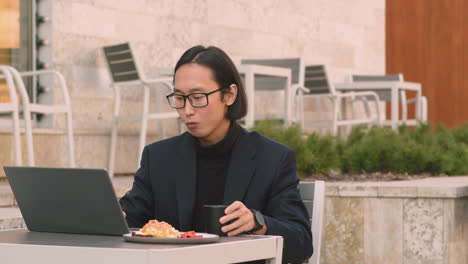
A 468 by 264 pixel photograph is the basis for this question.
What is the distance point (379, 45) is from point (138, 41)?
461cm

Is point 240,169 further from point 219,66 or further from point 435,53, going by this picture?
point 435,53

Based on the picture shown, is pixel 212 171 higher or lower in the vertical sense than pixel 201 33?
lower

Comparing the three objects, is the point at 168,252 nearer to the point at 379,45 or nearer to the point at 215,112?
the point at 215,112

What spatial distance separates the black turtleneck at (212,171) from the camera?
2.73 metres

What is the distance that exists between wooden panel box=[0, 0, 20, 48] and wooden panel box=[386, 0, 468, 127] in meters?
8.75

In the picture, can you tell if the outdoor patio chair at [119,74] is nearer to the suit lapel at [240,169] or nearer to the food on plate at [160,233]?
the suit lapel at [240,169]

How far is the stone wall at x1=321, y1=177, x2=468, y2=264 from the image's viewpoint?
498cm

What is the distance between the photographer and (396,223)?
510 cm

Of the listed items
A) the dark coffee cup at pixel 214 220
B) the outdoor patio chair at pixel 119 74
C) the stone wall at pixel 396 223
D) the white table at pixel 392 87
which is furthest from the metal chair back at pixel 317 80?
the dark coffee cup at pixel 214 220

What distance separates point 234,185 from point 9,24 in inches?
174

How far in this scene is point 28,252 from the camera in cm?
203

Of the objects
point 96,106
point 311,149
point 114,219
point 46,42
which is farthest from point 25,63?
point 114,219

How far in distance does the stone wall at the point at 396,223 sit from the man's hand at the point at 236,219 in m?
2.80

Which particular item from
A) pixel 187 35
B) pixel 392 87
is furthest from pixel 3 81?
pixel 392 87
